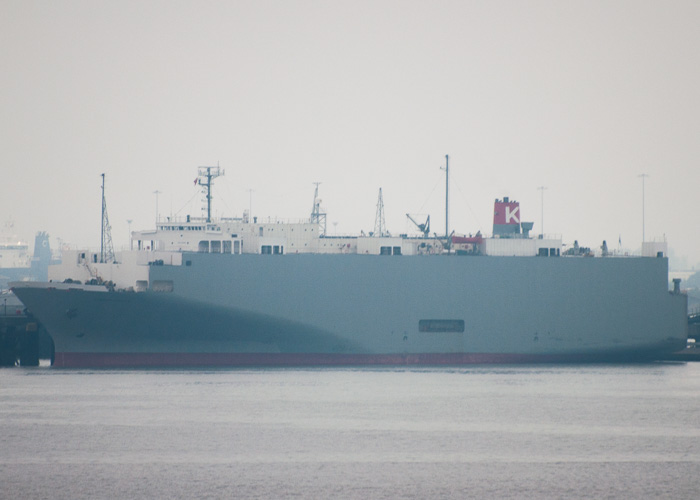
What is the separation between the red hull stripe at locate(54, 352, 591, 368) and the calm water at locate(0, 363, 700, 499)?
436 mm

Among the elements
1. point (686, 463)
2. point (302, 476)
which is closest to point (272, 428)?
point (302, 476)

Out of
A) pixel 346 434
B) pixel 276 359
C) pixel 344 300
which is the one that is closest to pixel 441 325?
pixel 344 300

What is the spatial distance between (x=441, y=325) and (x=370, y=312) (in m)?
2.57

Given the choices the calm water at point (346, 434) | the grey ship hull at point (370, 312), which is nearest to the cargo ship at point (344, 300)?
the grey ship hull at point (370, 312)

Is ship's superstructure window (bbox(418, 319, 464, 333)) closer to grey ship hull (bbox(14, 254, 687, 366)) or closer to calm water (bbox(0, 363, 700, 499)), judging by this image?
grey ship hull (bbox(14, 254, 687, 366))

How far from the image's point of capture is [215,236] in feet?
102

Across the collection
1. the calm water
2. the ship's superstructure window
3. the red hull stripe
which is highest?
the ship's superstructure window

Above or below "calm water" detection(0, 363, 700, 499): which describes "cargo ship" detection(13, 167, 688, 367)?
above

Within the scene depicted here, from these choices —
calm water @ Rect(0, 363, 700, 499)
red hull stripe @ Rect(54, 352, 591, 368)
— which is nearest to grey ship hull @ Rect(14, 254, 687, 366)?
red hull stripe @ Rect(54, 352, 591, 368)

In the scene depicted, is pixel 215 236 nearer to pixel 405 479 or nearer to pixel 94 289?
pixel 94 289

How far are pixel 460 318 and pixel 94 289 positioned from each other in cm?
1222

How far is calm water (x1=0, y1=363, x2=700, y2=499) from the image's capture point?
683 inches

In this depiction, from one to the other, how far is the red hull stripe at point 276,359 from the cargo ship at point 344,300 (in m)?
0.04

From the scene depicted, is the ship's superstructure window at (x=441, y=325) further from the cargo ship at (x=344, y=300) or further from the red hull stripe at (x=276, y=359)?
the red hull stripe at (x=276, y=359)
